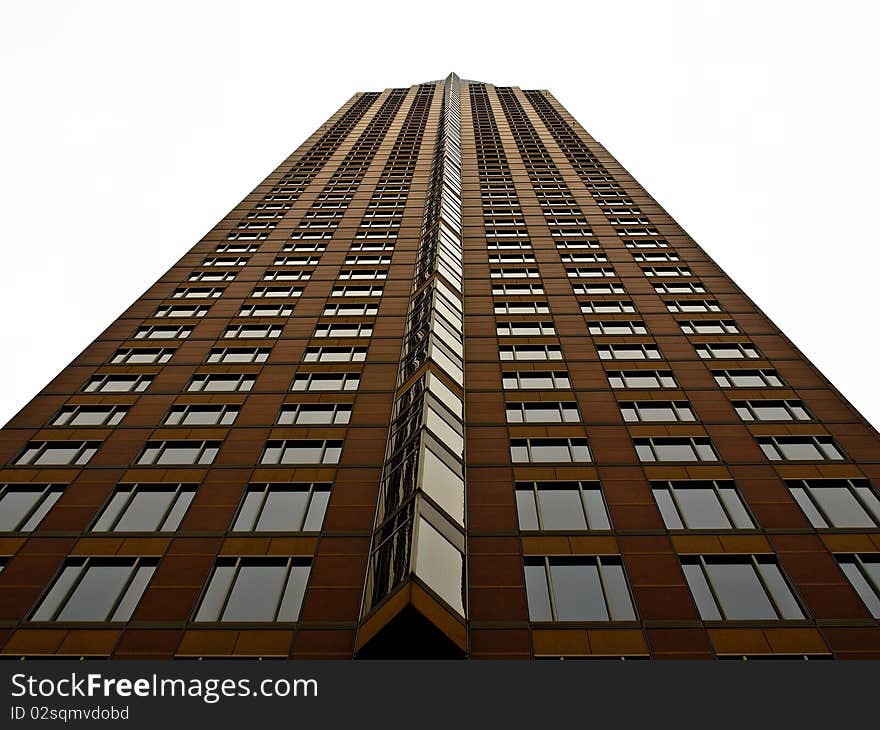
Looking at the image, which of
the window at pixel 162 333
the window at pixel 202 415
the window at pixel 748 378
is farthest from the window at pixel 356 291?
the window at pixel 748 378

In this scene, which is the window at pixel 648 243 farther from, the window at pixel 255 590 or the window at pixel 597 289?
the window at pixel 255 590

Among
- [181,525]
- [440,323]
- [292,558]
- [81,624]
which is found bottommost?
[81,624]

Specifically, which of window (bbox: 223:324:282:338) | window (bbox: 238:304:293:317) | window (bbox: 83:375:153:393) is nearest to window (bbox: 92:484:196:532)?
window (bbox: 83:375:153:393)

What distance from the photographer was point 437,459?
19.0 metres

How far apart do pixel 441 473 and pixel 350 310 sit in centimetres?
1731

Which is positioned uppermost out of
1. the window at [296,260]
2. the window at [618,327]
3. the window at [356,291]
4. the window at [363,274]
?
the window at [296,260]

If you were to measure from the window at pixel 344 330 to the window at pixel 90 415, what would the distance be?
10.2 meters

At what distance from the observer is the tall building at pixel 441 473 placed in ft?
53.7

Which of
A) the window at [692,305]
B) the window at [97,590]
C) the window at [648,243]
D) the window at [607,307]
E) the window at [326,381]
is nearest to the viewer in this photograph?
the window at [97,590]

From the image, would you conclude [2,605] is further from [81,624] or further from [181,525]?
[181,525]

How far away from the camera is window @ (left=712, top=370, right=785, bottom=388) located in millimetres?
27297

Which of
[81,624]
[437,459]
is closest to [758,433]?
[437,459]

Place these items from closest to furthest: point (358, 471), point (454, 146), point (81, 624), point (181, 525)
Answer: point (81, 624)
point (181, 525)
point (358, 471)
point (454, 146)

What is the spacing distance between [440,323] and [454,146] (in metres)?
41.3
